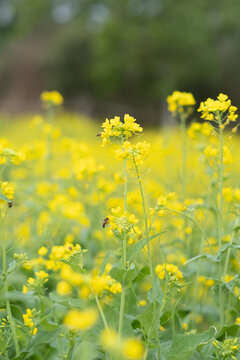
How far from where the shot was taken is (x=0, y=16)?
25953mm

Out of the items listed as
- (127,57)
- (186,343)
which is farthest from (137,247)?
(127,57)

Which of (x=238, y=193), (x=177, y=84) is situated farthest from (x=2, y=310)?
(x=177, y=84)

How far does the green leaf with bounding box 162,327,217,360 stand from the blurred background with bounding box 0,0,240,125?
12.5 meters

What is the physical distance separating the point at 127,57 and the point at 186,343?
1317 centimetres

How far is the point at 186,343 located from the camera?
1.22 meters

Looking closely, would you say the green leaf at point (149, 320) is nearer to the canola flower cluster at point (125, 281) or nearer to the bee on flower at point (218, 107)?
the canola flower cluster at point (125, 281)

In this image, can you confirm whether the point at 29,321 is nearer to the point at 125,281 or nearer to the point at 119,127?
the point at 125,281

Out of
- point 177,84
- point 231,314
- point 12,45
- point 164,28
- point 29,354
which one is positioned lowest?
point 29,354

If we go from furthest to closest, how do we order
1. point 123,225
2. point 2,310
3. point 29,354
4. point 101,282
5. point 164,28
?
point 164,28
point 2,310
point 29,354
point 123,225
point 101,282

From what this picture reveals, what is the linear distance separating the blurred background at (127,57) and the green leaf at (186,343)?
41.1 ft

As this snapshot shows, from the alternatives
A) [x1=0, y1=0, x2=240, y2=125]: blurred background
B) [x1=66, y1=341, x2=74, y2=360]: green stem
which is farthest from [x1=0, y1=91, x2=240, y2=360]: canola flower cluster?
[x1=0, y1=0, x2=240, y2=125]: blurred background

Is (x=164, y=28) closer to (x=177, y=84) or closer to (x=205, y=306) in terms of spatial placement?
(x=177, y=84)

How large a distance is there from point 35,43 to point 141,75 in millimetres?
5044

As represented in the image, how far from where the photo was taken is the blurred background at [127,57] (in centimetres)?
1351
